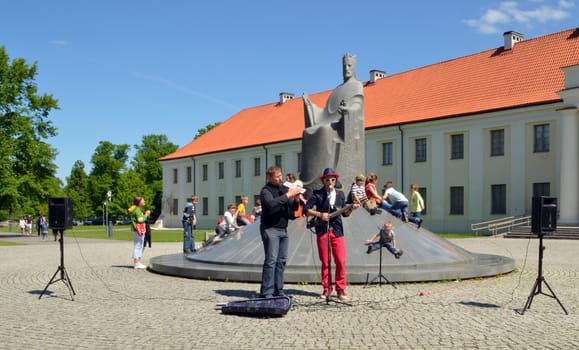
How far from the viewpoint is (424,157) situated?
38688 millimetres

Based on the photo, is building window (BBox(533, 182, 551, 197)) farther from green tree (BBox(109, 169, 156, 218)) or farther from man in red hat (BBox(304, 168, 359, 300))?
green tree (BBox(109, 169, 156, 218))

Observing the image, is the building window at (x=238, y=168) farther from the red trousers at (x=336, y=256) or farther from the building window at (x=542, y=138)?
the red trousers at (x=336, y=256)

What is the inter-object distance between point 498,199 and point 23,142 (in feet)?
94.2

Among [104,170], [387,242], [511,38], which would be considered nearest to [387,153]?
[511,38]

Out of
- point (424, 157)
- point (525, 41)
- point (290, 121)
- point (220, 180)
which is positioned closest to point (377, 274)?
point (424, 157)

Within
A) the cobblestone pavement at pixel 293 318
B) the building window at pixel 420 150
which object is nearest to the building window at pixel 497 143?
the building window at pixel 420 150

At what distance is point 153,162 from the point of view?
84.7 m

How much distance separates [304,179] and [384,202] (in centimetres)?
194

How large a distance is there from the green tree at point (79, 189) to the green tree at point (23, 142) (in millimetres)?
56410

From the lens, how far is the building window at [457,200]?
119ft

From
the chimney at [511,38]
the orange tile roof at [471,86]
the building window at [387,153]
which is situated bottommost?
the building window at [387,153]

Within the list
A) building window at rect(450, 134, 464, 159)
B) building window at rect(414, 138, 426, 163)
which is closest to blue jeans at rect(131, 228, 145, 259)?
building window at rect(450, 134, 464, 159)

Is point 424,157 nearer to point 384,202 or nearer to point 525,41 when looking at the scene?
point 525,41

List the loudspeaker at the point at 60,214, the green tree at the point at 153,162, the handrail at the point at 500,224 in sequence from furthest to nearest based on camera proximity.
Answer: the green tree at the point at 153,162
the handrail at the point at 500,224
the loudspeaker at the point at 60,214
